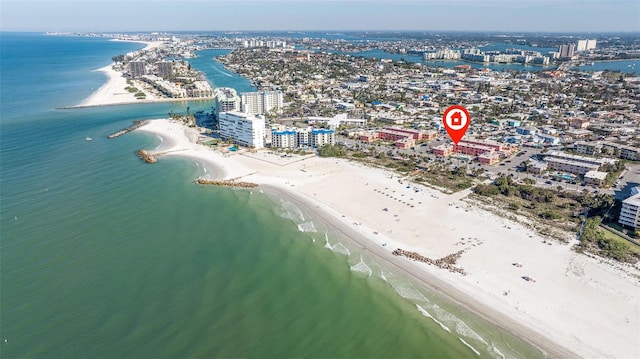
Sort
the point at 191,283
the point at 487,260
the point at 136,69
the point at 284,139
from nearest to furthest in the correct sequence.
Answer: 1. the point at 191,283
2. the point at 487,260
3. the point at 284,139
4. the point at 136,69

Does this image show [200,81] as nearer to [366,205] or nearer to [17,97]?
[17,97]

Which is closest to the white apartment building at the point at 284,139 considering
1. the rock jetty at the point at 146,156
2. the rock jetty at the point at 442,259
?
the rock jetty at the point at 146,156

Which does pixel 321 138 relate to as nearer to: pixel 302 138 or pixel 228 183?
pixel 302 138

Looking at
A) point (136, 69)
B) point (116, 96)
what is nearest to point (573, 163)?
point (116, 96)

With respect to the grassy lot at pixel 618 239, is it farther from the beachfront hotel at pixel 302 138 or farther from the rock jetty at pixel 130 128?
the rock jetty at pixel 130 128

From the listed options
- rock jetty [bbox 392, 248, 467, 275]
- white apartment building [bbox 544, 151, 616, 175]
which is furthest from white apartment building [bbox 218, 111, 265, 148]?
white apartment building [bbox 544, 151, 616, 175]
